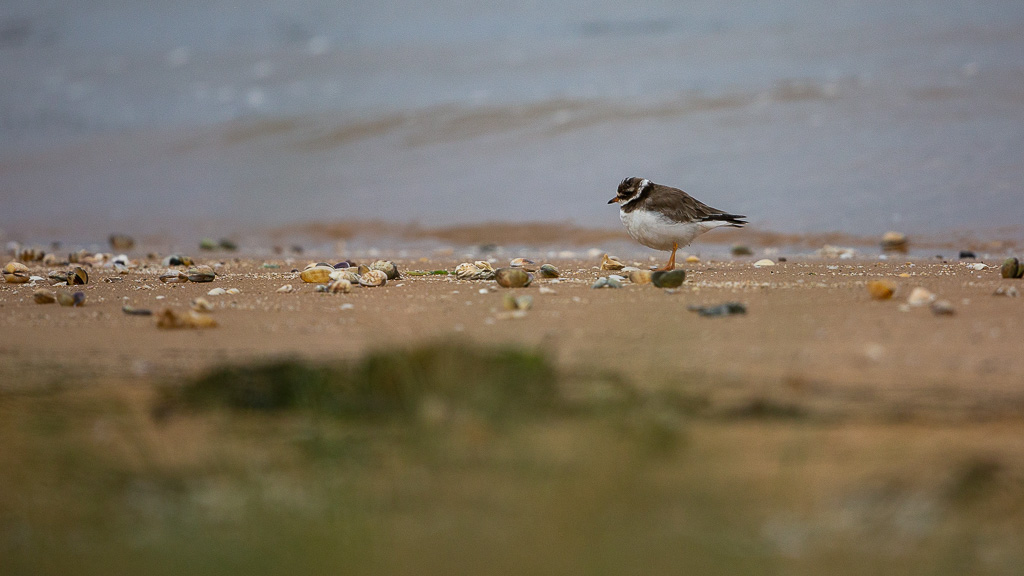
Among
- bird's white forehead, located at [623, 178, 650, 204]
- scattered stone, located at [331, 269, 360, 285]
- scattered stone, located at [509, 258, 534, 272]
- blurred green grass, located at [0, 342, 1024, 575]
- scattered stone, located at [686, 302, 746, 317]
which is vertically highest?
bird's white forehead, located at [623, 178, 650, 204]

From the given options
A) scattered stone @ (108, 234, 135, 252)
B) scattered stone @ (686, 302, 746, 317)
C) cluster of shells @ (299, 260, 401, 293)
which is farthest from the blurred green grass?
scattered stone @ (108, 234, 135, 252)

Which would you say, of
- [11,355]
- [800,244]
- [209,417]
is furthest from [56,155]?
[209,417]

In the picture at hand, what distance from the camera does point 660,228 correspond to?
20.5 ft

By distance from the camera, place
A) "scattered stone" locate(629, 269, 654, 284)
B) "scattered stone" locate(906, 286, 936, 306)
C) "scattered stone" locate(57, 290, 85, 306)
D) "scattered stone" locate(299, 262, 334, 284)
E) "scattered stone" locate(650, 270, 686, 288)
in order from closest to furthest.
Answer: "scattered stone" locate(906, 286, 936, 306)
"scattered stone" locate(57, 290, 85, 306)
"scattered stone" locate(650, 270, 686, 288)
"scattered stone" locate(629, 269, 654, 284)
"scattered stone" locate(299, 262, 334, 284)

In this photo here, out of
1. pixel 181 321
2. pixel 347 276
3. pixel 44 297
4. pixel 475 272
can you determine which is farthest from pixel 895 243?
pixel 44 297

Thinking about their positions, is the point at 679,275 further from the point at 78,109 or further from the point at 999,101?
the point at 78,109

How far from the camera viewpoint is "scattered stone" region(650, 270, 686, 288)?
208 inches

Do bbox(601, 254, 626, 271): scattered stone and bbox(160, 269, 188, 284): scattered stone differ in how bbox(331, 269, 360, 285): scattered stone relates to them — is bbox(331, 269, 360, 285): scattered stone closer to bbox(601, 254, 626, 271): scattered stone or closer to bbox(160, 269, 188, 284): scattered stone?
bbox(160, 269, 188, 284): scattered stone

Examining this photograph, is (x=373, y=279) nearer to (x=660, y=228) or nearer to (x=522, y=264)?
(x=522, y=264)

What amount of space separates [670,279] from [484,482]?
2.99 metres

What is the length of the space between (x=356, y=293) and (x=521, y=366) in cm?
237

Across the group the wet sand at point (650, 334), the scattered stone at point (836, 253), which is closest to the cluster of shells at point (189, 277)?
the wet sand at point (650, 334)

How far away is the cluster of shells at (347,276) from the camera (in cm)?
545

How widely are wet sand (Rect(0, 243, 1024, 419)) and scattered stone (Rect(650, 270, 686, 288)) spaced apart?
0.34 feet
